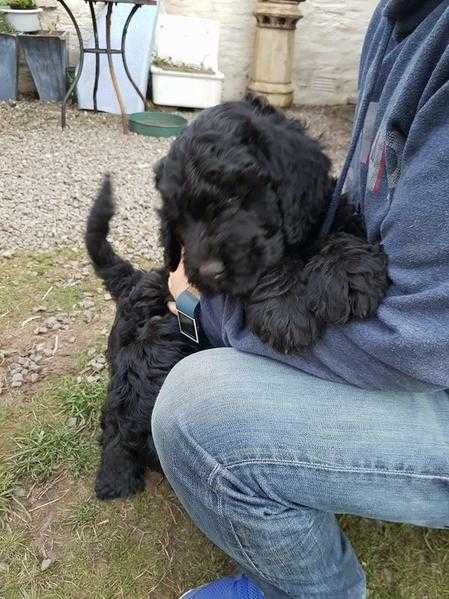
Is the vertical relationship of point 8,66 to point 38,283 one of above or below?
above

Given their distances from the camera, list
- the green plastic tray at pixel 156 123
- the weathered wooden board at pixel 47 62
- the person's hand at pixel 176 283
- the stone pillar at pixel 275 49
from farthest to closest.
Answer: the stone pillar at pixel 275 49
the weathered wooden board at pixel 47 62
the green plastic tray at pixel 156 123
the person's hand at pixel 176 283

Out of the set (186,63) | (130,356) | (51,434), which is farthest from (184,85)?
(130,356)

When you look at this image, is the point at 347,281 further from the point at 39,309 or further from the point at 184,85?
the point at 184,85

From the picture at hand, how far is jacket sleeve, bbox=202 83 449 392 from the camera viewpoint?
97cm

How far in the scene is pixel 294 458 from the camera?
3.76 feet

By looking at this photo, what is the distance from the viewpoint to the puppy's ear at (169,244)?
1.49 meters

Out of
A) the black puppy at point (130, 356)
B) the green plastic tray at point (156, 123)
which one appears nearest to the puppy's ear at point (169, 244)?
the black puppy at point (130, 356)

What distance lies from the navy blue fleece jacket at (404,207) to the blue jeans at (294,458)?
6cm

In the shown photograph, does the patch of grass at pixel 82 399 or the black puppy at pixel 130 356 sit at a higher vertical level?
the black puppy at pixel 130 356

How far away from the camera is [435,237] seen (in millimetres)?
984

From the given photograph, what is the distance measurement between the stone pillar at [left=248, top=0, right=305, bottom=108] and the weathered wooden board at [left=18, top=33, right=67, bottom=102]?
159 centimetres

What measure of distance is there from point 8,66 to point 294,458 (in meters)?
4.68

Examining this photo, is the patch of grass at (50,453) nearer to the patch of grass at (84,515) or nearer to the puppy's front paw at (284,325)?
the patch of grass at (84,515)

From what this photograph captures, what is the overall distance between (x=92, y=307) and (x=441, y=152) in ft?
6.17
